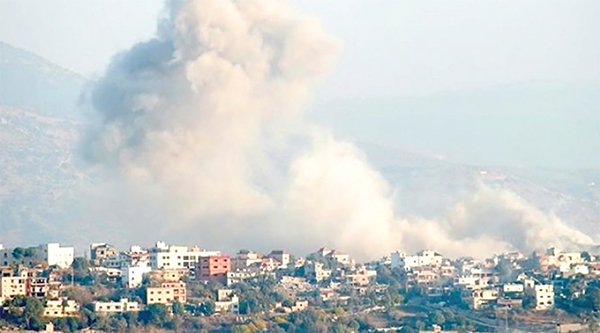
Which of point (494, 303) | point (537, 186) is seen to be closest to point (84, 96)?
point (494, 303)

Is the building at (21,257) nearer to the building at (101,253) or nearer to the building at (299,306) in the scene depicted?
the building at (101,253)

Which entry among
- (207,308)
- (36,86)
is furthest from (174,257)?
(36,86)

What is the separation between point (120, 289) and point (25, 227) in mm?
35776

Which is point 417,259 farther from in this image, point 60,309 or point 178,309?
point 60,309

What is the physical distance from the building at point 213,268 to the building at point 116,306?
6.76 m

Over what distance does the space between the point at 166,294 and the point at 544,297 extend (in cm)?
973

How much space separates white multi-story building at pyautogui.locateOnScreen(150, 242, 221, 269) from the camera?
57250mm

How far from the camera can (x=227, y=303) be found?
50.2 m

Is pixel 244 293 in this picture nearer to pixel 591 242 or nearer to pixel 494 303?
pixel 494 303

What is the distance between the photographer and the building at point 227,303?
163 feet

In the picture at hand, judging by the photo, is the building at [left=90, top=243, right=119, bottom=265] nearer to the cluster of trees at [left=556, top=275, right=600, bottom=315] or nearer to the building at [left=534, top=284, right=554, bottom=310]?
the building at [left=534, top=284, right=554, bottom=310]

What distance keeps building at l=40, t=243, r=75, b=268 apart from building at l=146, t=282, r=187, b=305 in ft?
19.8

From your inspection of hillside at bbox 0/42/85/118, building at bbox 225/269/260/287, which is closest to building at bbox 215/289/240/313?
building at bbox 225/269/260/287

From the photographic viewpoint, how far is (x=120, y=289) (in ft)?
169
